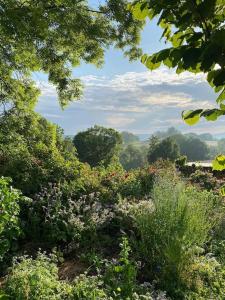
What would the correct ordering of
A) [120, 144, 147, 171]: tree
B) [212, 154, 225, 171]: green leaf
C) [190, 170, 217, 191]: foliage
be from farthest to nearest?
[120, 144, 147, 171]: tree
[190, 170, 217, 191]: foliage
[212, 154, 225, 171]: green leaf

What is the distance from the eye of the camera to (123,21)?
35.8 feet

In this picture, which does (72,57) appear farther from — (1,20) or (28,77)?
(1,20)

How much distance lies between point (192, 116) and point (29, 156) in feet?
27.3

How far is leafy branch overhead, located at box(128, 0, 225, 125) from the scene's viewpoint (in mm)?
1435

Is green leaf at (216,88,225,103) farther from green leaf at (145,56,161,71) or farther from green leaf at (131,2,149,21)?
green leaf at (131,2,149,21)

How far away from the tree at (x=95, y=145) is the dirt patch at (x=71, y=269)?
56.3m

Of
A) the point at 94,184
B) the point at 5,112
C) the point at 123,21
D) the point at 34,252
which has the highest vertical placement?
the point at 123,21

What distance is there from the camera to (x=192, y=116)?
5.45 ft

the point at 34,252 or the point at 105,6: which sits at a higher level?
the point at 105,6

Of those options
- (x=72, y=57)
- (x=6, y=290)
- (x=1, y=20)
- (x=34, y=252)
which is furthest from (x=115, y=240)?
(x=72, y=57)

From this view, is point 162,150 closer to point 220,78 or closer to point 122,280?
point 122,280

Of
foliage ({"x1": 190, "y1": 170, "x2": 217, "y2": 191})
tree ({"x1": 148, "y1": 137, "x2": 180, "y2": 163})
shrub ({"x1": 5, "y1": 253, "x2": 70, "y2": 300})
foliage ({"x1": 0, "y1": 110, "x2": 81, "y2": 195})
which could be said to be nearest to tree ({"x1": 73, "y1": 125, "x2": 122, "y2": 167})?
tree ({"x1": 148, "y1": 137, "x2": 180, "y2": 163})

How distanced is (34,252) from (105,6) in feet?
21.3

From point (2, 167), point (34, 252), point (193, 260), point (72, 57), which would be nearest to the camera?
point (193, 260)
